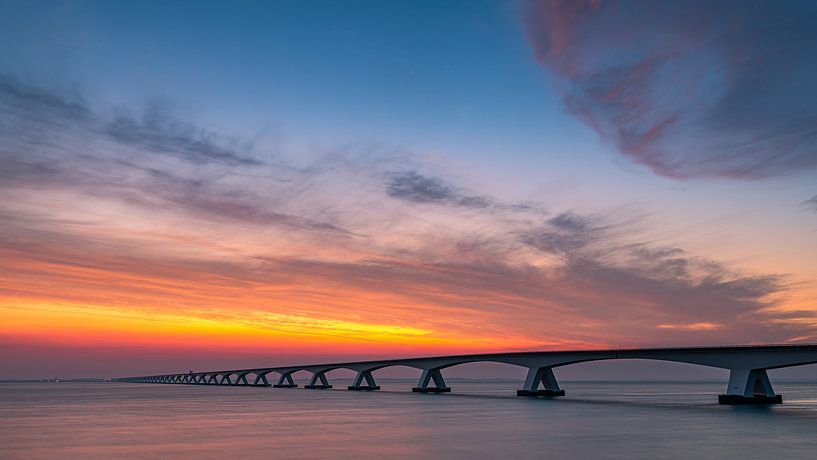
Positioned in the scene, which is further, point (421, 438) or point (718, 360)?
point (718, 360)

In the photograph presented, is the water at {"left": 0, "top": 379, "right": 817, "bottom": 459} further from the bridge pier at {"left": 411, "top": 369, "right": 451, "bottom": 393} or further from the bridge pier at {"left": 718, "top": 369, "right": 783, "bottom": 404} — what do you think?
the bridge pier at {"left": 411, "top": 369, "right": 451, "bottom": 393}

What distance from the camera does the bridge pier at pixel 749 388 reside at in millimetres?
71750

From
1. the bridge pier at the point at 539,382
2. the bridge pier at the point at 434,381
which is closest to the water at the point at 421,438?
the bridge pier at the point at 539,382

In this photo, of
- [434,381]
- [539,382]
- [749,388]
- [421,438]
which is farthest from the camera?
[434,381]

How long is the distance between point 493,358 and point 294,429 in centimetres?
7425

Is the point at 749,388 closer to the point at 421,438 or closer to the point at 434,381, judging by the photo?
the point at 421,438

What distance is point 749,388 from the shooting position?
7206 cm

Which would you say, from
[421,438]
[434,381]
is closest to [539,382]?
[434,381]

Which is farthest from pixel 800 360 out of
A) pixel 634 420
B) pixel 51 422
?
pixel 51 422

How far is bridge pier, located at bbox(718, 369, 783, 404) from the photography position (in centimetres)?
7175

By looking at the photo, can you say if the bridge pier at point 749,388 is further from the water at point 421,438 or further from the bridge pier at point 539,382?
the bridge pier at point 539,382

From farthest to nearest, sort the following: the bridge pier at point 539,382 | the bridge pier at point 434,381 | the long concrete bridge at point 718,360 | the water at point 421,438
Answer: the bridge pier at point 434,381, the bridge pier at point 539,382, the long concrete bridge at point 718,360, the water at point 421,438

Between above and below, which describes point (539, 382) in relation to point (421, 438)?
above

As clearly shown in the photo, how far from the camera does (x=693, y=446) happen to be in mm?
31047
